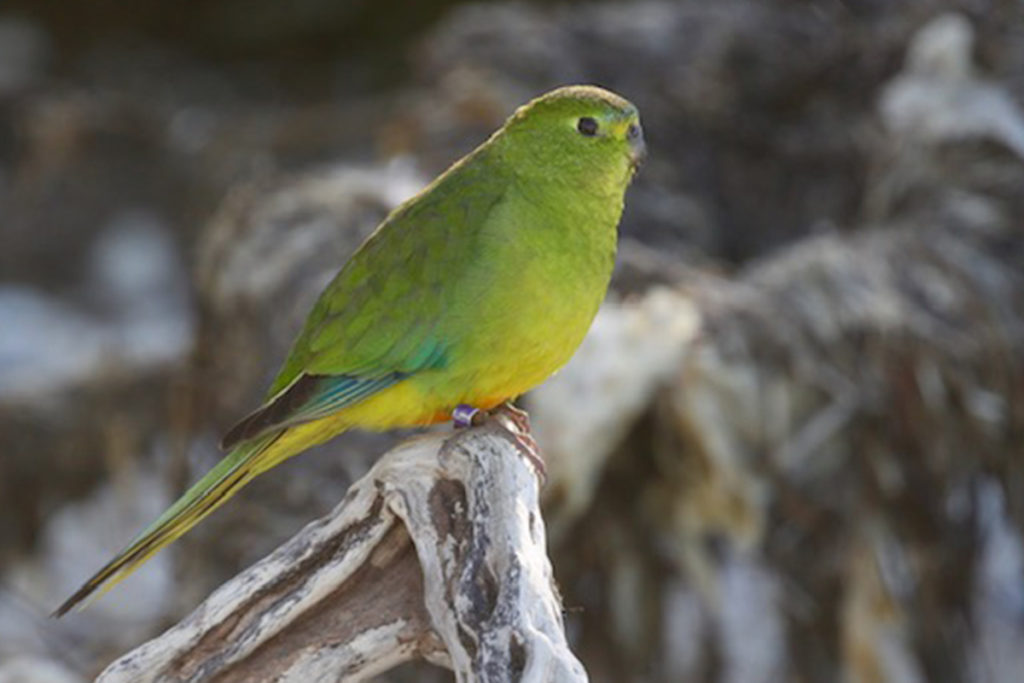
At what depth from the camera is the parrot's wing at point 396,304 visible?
2.21 meters

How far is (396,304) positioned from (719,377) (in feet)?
3.39

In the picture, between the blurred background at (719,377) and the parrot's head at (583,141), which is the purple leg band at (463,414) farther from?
the blurred background at (719,377)

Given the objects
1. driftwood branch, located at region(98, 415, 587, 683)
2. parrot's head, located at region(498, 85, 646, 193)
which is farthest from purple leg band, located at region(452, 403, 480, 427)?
parrot's head, located at region(498, 85, 646, 193)

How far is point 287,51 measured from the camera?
6.74 meters

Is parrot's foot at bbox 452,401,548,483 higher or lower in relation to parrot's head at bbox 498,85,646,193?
lower

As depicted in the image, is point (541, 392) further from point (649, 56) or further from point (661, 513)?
point (649, 56)

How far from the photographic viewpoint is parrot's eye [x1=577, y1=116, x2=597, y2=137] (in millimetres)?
2217

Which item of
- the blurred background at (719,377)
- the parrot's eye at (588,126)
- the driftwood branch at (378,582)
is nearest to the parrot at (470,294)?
the parrot's eye at (588,126)

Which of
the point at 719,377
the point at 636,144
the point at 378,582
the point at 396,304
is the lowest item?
the point at 719,377

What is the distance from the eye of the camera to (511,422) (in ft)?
7.32

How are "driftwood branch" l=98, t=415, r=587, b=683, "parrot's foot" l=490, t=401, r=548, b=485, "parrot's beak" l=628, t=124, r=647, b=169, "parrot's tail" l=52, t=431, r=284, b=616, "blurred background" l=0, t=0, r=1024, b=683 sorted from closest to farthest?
Answer: "driftwood branch" l=98, t=415, r=587, b=683 < "parrot's tail" l=52, t=431, r=284, b=616 < "parrot's foot" l=490, t=401, r=548, b=485 < "parrot's beak" l=628, t=124, r=647, b=169 < "blurred background" l=0, t=0, r=1024, b=683

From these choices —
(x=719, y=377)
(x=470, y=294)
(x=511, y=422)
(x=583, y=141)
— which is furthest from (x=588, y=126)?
(x=719, y=377)

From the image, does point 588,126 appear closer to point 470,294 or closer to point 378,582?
point 470,294

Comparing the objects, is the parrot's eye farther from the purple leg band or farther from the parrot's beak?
the purple leg band
